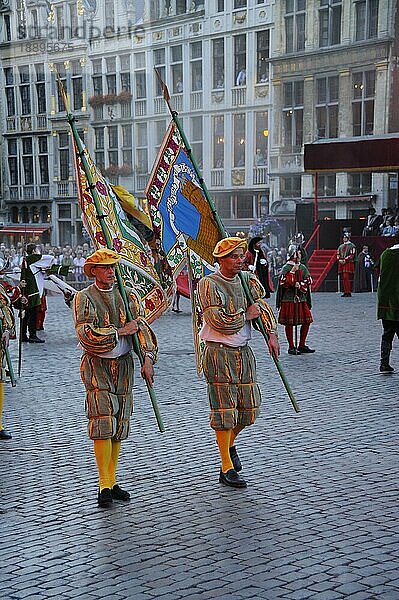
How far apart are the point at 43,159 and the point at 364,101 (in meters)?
13.1

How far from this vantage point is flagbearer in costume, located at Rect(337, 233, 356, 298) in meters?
19.8

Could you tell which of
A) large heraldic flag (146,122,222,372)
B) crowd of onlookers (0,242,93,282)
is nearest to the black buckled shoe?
large heraldic flag (146,122,222,372)

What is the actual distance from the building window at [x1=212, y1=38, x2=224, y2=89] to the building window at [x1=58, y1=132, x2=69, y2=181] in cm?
711

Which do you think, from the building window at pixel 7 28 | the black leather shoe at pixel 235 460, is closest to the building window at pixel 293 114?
the building window at pixel 7 28

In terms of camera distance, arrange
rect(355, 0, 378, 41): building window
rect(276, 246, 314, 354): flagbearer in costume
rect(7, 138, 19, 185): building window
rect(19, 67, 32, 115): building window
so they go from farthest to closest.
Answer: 1. rect(7, 138, 19, 185): building window
2. rect(19, 67, 32, 115): building window
3. rect(355, 0, 378, 41): building window
4. rect(276, 246, 314, 354): flagbearer in costume

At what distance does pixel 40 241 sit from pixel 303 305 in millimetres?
20569

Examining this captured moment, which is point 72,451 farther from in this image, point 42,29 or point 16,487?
point 42,29

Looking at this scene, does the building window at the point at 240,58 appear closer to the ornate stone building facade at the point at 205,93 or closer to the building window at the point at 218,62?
the ornate stone building facade at the point at 205,93

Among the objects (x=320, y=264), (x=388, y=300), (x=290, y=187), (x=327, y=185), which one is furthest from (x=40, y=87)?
(x=388, y=300)

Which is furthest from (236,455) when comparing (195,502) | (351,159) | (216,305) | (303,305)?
(351,159)

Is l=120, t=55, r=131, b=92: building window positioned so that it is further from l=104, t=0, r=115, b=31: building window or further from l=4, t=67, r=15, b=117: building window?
l=4, t=67, r=15, b=117: building window

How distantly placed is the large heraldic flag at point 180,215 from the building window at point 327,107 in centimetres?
1576

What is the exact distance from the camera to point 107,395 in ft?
17.4

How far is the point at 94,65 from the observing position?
97.4 feet
